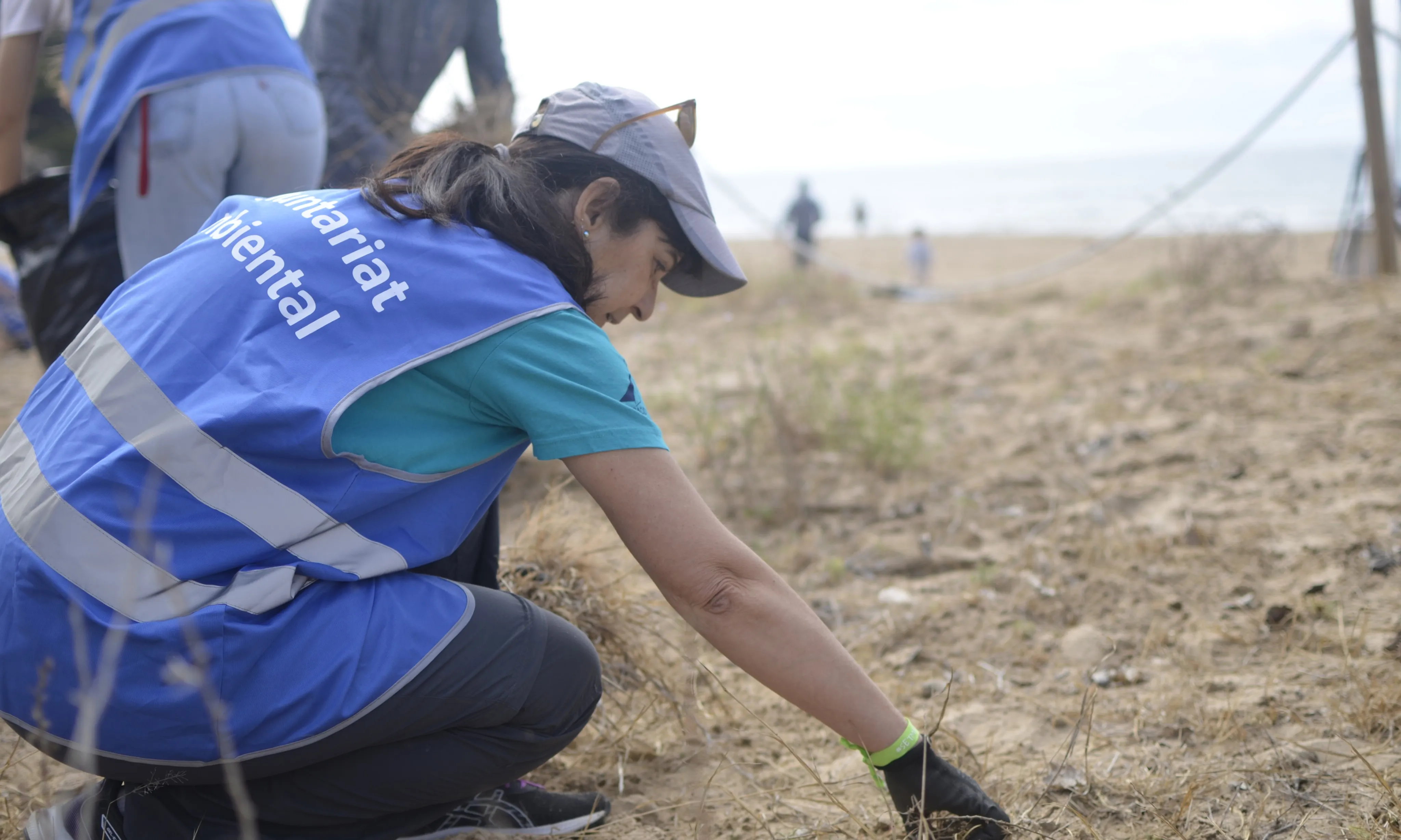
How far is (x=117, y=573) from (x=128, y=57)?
1.42m

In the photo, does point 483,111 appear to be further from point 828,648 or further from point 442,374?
point 828,648

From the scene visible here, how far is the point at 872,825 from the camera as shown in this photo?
153cm

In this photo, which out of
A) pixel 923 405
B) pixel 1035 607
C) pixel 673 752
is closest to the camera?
pixel 673 752

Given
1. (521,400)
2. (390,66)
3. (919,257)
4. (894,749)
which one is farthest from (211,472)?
(919,257)

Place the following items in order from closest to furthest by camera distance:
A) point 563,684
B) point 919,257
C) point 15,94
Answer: point 563,684 < point 15,94 < point 919,257

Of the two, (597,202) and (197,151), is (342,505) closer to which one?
(597,202)

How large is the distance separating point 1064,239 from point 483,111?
2023cm

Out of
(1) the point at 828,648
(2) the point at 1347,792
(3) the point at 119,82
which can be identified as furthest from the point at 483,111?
(2) the point at 1347,792

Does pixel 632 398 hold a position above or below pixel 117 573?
above

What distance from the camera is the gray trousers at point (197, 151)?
2.15 m

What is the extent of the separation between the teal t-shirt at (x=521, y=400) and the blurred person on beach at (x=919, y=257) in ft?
37.1

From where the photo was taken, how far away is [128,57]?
213 cm

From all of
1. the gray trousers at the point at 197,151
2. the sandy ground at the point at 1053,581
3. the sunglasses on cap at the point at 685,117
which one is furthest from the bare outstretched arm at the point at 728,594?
the gray trousers at the point at 197,151

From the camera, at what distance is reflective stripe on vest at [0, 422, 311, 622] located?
118 centimetres
